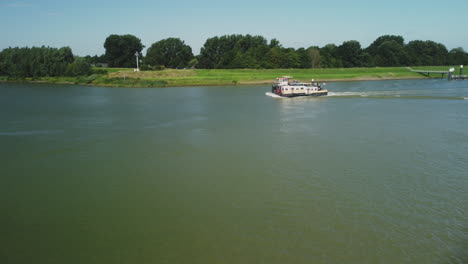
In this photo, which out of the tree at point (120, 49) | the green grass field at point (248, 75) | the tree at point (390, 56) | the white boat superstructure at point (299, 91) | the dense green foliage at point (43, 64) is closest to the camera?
the white boat superstructure at point (299, 91)

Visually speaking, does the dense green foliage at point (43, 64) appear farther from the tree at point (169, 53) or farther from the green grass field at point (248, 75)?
the tree at point (169, 53)

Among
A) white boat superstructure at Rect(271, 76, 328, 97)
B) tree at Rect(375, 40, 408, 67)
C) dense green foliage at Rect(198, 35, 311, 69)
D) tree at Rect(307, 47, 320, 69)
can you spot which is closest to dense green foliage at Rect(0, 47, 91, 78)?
dense green foliage at Rect(198, 35, 311, 69)

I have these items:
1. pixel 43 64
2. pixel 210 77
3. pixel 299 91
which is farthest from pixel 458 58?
pixel 43 64

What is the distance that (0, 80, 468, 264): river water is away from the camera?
8.73 m

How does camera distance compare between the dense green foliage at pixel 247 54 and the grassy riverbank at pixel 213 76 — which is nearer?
the grassy riverbank at pixel 213 76

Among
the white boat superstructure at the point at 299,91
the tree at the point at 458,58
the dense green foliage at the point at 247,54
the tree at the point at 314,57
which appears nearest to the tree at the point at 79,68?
the dense green foliage at the point at 247,54

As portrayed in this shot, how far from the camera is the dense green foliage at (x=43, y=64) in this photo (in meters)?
81.9

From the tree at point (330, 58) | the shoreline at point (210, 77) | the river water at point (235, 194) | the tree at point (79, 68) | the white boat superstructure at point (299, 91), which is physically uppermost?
the tree at point (330, 58)

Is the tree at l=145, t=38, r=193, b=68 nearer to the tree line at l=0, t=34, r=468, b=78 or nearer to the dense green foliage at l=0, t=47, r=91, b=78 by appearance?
the tree line at l=0, t=34, r=468, b=78

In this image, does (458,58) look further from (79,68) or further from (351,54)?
(79,68)

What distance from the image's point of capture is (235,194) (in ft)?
39.9

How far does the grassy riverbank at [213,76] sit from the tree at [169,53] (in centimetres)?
2235

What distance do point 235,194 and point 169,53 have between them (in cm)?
9434

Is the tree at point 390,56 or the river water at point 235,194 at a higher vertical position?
the tree at point 390,56
